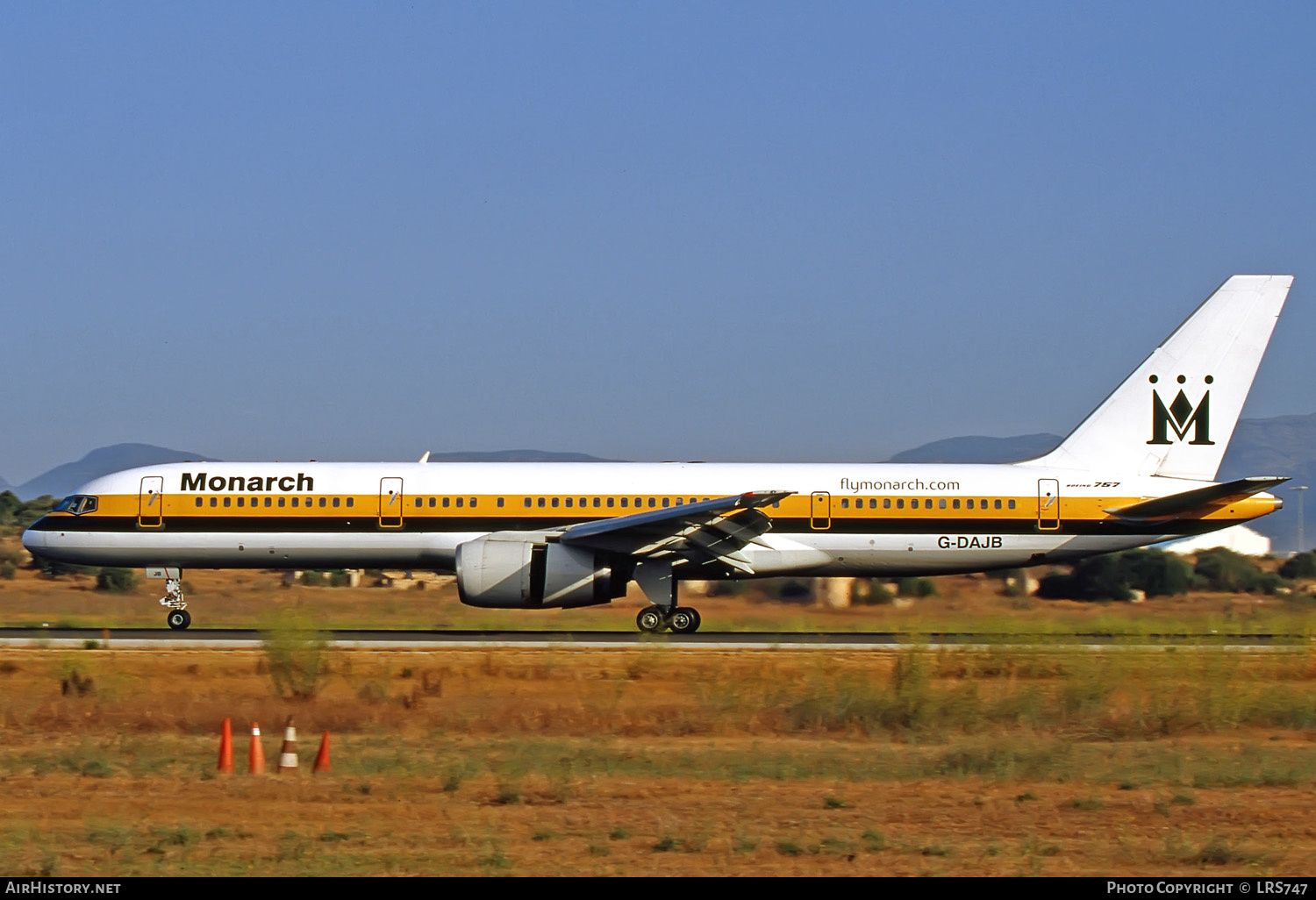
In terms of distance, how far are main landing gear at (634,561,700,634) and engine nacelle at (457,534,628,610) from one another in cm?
94

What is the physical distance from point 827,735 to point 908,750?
1483mm

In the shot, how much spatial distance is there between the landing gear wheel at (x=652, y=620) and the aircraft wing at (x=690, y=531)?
3.57 feet

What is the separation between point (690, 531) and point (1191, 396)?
35.9 ft

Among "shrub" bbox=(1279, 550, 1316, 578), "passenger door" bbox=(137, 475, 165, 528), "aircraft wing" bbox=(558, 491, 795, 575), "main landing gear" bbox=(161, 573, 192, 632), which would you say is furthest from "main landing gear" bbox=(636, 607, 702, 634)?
"shrub" bbox=(1279, 550, 1316, 578)

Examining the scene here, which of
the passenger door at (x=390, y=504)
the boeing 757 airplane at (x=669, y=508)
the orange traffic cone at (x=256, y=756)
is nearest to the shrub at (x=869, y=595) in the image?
the boeing 757 airplane at (x=669, y=508)

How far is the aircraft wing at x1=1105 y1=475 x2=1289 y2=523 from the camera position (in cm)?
2731

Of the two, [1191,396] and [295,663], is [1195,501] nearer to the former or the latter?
[1191,396]

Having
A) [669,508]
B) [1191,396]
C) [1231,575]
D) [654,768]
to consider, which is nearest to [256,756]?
[654,768]

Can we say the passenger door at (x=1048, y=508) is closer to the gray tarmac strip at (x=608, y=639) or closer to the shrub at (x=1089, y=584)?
the gray tarmac strip at (x=608, y=639)

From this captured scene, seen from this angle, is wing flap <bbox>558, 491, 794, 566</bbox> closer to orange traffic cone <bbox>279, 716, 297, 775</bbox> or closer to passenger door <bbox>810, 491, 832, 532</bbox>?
passenger door <bbox>810, 491, 832, 532</bbox>

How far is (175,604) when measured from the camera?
1163 inches

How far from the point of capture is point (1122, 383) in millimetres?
30609

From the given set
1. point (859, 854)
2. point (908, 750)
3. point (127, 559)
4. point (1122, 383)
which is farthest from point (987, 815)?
point (127, 559)

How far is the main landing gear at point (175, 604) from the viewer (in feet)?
95.9
